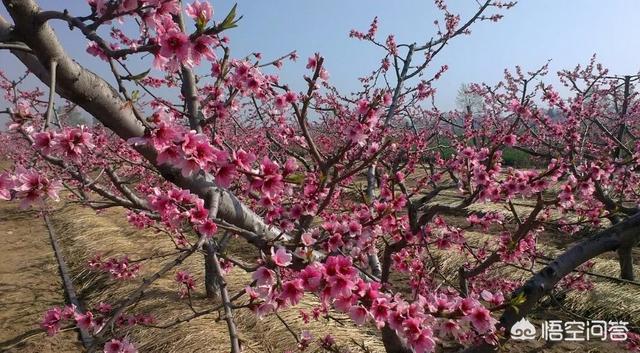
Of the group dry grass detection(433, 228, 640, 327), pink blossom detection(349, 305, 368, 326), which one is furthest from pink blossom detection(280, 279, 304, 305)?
dry grass detection(433, 228, 640, 327)

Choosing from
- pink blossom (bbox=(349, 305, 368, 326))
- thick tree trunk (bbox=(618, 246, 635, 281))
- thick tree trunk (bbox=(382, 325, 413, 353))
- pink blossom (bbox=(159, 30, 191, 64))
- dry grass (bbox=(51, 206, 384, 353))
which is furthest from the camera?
thick tree trunk (bbox=(618, 246, 635, 281))

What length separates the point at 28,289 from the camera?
7480mm

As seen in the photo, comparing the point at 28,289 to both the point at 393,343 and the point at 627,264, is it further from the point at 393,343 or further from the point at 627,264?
the point at 627,264

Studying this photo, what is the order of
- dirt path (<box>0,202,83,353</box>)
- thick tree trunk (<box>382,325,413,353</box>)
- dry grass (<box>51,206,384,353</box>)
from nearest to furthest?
thick tree trunk (<box>382,325,413,353</box>)
dry grass (<box>51,206,384,353</box>)
dirt path (<box>0,202,83,353</box>)

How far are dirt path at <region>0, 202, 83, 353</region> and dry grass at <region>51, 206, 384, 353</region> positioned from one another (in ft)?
1.50

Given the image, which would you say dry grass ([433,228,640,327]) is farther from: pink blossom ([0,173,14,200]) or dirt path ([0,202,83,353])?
dirt path ([0,202,83,353])

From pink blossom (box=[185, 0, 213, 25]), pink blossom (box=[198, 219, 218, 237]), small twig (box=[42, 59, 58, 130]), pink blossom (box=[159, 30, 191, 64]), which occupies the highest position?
pink blossom (box=[185, 0, 213, 25])

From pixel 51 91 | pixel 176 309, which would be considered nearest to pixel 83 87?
pixel 51 91

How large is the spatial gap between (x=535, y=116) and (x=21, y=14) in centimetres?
628

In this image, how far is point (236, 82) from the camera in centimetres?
264

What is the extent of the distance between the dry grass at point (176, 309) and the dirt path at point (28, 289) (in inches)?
17.9

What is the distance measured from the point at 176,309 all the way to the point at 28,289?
11.9ft

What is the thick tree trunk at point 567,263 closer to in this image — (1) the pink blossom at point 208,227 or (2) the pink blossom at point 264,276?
(2) the pink blossom at point 264,276

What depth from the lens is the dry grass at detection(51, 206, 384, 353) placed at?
16.3 ft
